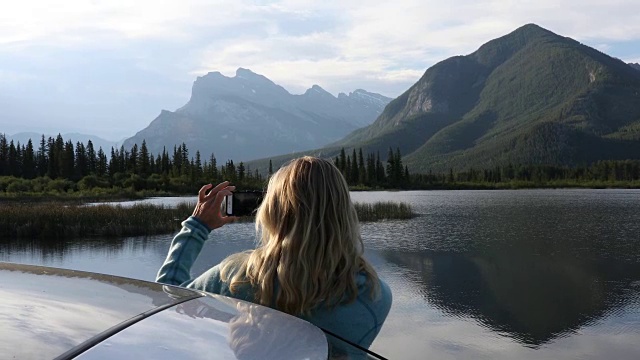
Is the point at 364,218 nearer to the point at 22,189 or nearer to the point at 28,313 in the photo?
the point at 28,313

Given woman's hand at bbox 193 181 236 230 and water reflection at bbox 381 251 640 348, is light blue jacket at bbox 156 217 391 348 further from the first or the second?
water reflection at bbox 381 251 640 348

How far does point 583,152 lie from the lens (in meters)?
170

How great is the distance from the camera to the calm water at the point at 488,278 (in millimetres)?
9281

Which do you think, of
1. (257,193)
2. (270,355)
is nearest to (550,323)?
(257,193)

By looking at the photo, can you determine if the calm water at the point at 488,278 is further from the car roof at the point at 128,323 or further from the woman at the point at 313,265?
the car roof at the point at 128,323

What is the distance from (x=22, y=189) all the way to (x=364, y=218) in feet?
146

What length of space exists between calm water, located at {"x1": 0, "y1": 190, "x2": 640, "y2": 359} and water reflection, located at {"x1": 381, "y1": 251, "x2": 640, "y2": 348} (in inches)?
0.9

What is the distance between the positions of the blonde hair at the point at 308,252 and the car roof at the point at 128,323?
542 millimetres

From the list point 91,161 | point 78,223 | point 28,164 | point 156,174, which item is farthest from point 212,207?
point 91,161

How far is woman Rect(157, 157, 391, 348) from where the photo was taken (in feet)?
7.19

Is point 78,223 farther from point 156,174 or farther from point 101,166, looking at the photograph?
point 101,166

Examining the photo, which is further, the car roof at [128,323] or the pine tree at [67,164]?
the pine tree at [67,164]

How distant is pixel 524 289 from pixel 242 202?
12001 mm

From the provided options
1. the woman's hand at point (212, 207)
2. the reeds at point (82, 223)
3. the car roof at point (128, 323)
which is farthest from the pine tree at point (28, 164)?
the car roof at point (128, 323)
